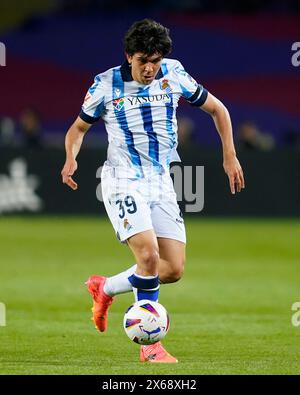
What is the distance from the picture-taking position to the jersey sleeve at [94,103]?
8.35m

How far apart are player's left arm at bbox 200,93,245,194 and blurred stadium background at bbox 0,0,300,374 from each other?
4.38 ft

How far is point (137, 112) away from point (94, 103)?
1.10 feet

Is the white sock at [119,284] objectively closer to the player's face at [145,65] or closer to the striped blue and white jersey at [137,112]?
the striped blue and white jersey at [137,112]

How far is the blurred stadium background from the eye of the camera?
891 centimetres

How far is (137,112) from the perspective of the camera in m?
8.34

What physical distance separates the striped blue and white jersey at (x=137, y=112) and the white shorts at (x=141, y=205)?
0.26 feet

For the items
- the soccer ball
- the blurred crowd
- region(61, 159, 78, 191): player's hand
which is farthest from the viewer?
the blurred crowd

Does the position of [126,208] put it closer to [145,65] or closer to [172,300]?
[145,65]

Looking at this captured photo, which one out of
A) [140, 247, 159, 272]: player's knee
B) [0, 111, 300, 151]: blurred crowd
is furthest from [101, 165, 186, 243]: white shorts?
[0, 111, 300, 151]: blurred crowd

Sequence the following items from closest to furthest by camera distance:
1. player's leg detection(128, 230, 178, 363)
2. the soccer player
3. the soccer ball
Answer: the soccer ball < player's leg detection(128, 230, 178, 363) < the soccer player

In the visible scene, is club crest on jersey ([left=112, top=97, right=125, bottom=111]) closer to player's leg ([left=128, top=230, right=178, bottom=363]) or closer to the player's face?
the player's face

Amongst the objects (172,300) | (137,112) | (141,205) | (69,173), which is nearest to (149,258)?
(141,205)

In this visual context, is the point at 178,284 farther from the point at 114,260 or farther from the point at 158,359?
the point at 158,359
